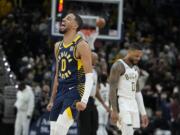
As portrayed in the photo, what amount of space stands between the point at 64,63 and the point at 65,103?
20.8 inches

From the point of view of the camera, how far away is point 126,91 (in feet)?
37.2

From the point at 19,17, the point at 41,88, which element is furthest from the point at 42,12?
the point at 41,88

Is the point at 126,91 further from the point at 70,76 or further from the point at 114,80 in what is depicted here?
the point at 70,76

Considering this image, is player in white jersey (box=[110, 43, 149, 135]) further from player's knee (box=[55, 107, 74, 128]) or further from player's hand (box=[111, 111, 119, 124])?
player's knee (box=[55, 107, 74, 128])

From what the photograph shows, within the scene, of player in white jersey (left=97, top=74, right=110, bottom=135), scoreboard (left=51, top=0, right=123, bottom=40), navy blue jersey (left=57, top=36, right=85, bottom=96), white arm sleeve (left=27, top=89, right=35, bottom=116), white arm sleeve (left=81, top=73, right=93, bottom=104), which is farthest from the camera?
white arm sleeve (left=27, top=89, right=35, bottom=116)

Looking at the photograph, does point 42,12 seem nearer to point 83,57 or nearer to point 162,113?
point 162,113

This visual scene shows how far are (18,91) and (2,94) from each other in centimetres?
66

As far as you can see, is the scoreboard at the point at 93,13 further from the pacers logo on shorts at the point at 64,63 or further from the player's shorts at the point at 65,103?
the player's shorts at the point at 65,103

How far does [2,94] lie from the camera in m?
22.5

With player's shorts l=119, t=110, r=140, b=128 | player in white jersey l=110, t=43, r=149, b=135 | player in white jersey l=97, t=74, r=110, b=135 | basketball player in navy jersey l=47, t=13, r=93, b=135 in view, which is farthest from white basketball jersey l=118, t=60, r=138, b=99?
player in white jersey l=97, t=74, r=110, b=135

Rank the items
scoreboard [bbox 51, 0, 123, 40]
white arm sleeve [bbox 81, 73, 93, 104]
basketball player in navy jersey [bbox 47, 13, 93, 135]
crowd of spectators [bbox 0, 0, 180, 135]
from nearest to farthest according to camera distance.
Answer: white arm sleeve [bbox 81, 73, 93, 104] < basketball player in navy jersey [bbox 47, 13, 93, 135] < scoreboard [bbox 51, 0, 123, 40] < crowd of spectators [bbox 0, 0, 180, 135]

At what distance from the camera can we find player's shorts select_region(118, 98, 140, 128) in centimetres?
1121

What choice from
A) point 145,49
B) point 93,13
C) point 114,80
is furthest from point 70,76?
point 145,49

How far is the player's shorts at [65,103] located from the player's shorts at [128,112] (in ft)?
4.62
